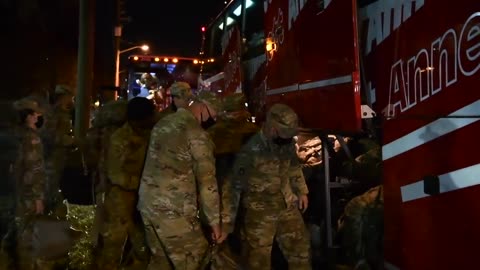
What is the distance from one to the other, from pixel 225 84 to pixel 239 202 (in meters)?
3.49

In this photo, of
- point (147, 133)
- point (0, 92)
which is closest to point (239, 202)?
point (147, 133)

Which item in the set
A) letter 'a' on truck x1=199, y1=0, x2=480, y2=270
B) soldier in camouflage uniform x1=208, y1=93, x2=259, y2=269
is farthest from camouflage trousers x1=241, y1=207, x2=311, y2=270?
letter 'a' on truck x1=199, y1=0, x2=480, y2=270

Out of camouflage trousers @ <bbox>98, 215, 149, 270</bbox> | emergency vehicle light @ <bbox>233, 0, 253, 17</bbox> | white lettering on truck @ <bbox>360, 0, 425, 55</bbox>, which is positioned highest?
emergency vehicle light @ <bbox>233, 0, 253, 17</bbox>

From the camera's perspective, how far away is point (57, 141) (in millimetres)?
6035

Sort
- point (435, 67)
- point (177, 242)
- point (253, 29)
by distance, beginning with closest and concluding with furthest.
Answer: point (435, 67) → point (177, 242) → point (253, 29)

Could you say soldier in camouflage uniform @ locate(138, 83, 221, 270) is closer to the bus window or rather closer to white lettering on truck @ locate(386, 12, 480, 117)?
white lettering on truck @ locate(386, 12, 480, 117)

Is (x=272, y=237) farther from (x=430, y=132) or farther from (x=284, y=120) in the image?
(x=430, y=132)

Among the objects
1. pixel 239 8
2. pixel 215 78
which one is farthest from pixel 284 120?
pixel 215 78

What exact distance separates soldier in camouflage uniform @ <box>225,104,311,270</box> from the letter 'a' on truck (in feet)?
1.11

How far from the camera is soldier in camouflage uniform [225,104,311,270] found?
4133 mm

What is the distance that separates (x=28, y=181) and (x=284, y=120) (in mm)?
2250

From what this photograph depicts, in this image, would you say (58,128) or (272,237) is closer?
(272,237)

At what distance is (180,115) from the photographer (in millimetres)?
3451

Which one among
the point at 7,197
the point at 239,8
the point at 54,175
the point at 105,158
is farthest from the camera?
the point at 239,8
